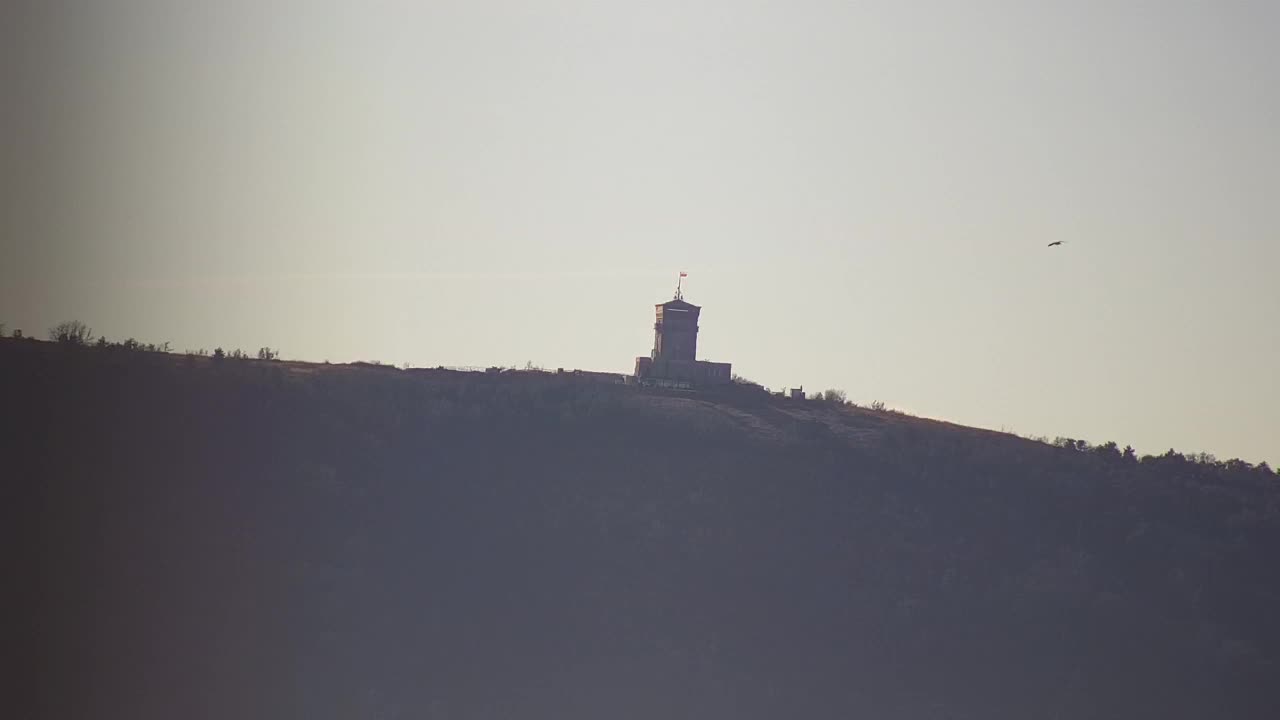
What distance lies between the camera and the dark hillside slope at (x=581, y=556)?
6925 cm

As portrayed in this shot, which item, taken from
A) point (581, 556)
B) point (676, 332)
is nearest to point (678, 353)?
point (676, 332)

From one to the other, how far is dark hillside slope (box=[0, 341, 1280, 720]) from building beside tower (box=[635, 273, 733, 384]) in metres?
1.29

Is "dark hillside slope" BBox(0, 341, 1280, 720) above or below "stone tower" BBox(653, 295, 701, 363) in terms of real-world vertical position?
below

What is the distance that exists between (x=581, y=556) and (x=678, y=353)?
44.9ft

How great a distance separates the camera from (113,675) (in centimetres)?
6488

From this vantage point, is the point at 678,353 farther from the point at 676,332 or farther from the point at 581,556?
the point at 581,556

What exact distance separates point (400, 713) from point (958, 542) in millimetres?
27041

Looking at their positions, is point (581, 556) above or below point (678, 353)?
below

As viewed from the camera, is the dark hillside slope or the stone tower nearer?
the dark hillside slope

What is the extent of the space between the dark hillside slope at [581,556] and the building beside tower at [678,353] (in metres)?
1.29

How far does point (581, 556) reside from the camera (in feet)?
258

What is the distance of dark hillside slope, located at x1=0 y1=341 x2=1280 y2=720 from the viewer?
69250 mm

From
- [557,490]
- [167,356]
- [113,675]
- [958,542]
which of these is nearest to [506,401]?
[557,490]

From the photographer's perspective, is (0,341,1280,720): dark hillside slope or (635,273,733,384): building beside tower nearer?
(0,341,1280,720): dark hillside slope
